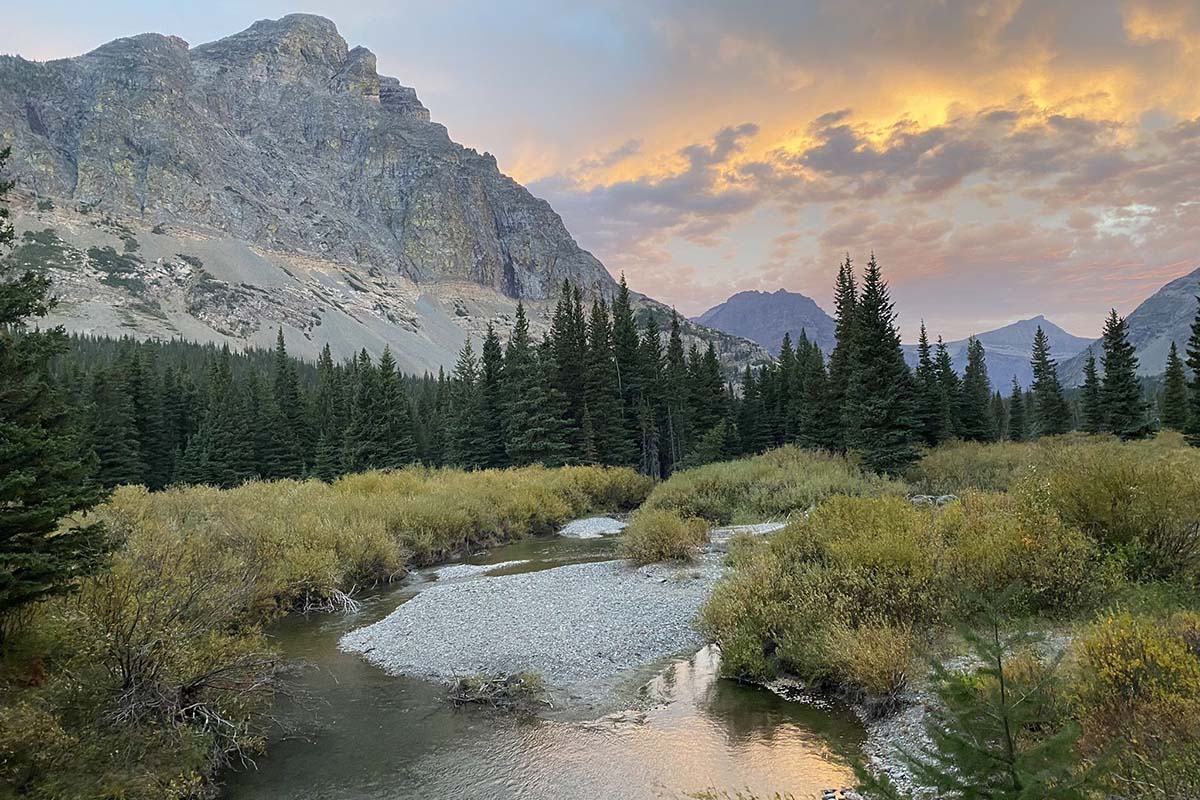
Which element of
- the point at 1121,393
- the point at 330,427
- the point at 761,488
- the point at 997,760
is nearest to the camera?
the point at 997,760

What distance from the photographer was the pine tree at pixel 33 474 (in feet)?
24.7

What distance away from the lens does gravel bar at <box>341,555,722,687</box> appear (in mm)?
12781

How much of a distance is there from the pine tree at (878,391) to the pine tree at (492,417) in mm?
29545

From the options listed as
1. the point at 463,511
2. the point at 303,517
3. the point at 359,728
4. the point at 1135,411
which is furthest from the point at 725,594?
the point at 1135,411

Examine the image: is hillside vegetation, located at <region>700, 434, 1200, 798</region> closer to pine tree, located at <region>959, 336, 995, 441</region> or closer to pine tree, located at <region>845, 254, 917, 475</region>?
pine tree, located at <region>845, 254, 917, 475</region>

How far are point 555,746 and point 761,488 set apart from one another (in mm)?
22432

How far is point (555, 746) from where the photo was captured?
9.38 metres

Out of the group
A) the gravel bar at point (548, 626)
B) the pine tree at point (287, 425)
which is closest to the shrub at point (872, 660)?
the gravel bar at point (548, 626)

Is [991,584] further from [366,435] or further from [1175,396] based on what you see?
[1175,396]

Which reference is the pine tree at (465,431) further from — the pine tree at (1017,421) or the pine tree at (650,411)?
the pine tree at (1017,421)

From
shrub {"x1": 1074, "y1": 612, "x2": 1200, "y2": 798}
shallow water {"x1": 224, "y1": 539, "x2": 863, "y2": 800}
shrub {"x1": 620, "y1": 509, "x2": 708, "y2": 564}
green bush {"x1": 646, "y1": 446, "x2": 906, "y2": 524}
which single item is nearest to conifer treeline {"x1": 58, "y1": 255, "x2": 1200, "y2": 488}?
green bush {"x1": 646, "y1": 446, "x2": 906, "y2": 524}

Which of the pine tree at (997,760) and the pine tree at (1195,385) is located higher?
the pine tree at (1195,385)

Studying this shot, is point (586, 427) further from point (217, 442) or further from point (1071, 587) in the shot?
point (1071, 587)

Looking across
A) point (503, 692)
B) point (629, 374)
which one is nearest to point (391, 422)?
point (629, 374)
